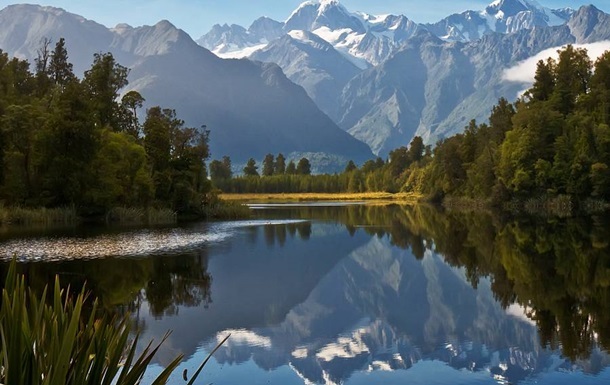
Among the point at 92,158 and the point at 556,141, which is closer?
the point at 92,158

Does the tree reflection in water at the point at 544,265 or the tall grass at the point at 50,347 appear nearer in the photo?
the tall grass at the point at 50,347

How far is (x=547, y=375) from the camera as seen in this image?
1606 cm

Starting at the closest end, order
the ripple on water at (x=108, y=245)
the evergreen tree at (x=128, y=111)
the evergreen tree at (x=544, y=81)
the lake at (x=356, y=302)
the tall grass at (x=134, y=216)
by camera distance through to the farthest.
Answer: the lake at (x=356, y=302) < the ripple on water at (x=108, y=245) < the tall grass at (x=134, y=216) < the evergreen tree at (x=128, y=111) < the evergreen tree at (x=544, y=81)

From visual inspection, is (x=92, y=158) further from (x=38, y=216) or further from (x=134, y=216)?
(x=38, y=216)

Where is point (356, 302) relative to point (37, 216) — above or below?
below

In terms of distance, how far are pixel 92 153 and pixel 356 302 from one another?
53.5 meters

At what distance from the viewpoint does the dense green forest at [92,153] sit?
71438 mm

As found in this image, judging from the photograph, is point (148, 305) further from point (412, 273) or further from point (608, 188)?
point (608, 188)

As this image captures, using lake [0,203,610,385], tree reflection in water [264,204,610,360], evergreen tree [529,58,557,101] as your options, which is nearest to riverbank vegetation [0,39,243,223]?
lake [0,203,610,385]

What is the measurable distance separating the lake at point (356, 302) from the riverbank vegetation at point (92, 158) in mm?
19856

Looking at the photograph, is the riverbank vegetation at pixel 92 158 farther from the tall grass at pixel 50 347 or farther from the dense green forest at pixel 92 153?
the tall grass at pixel 50 347

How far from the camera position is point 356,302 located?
2841 centimetres

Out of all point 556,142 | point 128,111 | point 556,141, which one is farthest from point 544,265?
point 128,111

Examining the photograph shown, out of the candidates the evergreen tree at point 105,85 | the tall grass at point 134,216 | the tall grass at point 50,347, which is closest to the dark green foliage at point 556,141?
the tall grass at point 134,216
